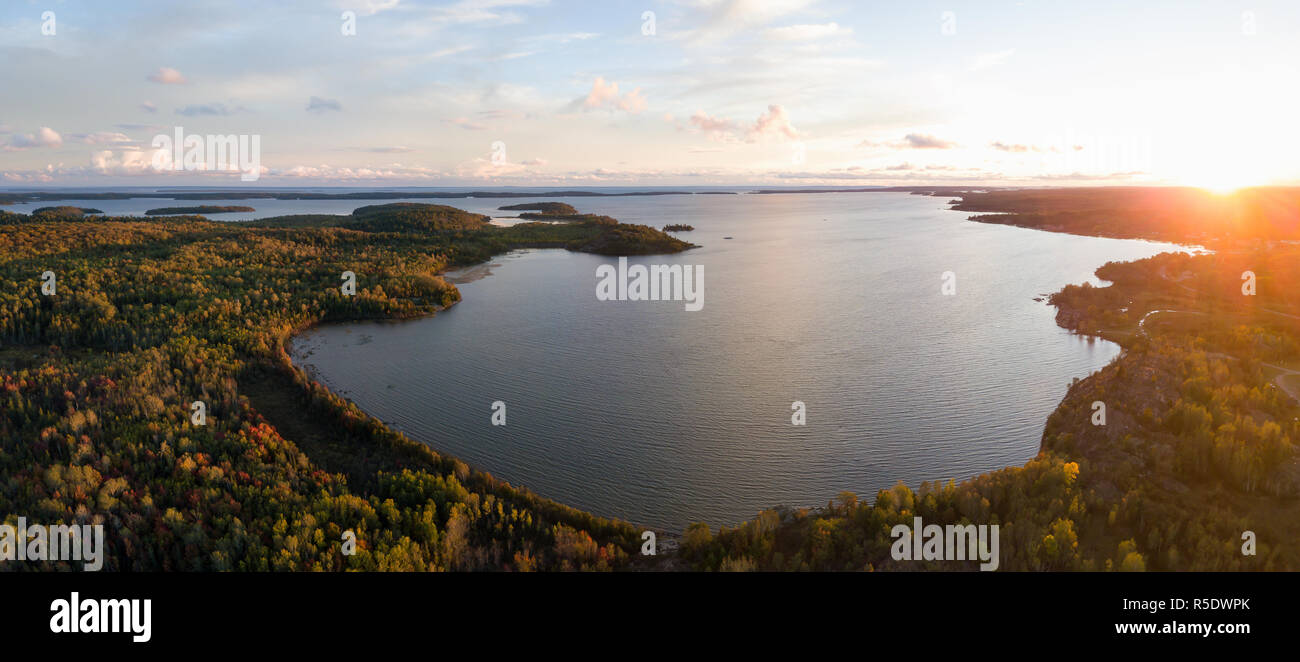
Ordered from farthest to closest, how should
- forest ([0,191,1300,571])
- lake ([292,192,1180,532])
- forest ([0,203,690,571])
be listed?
lake ([292,192,1180,532]) < forest ([0,203,690,571]) < forest ([0,191,1300,571])

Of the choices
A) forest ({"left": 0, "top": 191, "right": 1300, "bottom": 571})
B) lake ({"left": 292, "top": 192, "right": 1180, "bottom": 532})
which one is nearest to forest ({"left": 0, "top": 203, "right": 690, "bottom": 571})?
forest ({"left": 0, "top": 191, "right": 1300, "bottom": 571})

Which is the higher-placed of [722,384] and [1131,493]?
[722,384]

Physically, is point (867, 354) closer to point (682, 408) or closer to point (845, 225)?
point (682, 408)

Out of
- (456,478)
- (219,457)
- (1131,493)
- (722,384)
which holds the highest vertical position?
(722,384)

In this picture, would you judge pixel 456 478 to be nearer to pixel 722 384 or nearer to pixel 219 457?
pixel 219 457

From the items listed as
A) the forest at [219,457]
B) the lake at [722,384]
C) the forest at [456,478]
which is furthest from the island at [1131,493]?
the forest at [219,457]

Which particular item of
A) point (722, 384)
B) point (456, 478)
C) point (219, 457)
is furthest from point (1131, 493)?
point (219, 457)

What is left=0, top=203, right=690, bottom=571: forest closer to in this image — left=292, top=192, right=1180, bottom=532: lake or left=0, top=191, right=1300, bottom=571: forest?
left=0, top=191, right=1300, bottom=571: forest
